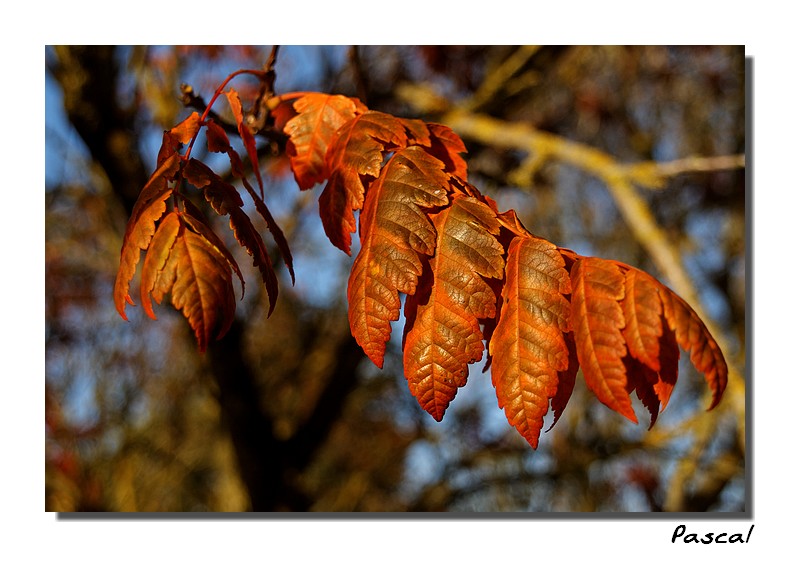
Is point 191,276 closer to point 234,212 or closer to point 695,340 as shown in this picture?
point 234,212

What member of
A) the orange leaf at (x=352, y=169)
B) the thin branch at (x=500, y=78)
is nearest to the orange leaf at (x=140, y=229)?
the orange leaf at (x=352, y=169)

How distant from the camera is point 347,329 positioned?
250cm

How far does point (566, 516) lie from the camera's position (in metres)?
1.60

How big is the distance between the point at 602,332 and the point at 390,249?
18 centimetres

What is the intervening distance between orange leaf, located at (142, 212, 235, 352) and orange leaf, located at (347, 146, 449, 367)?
0.11m

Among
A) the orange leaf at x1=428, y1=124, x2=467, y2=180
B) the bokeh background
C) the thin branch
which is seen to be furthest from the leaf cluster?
the thin branch

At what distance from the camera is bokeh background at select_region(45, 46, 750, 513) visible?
2.10 m

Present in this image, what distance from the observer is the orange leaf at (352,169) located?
28.0 inches

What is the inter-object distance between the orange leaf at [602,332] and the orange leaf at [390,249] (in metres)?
0.13

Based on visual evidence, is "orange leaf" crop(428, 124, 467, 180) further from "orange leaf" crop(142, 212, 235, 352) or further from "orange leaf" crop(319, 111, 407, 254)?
"orange leaf" crop(142, 212, 235, 352)

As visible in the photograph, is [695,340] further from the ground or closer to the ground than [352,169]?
closer to the ground

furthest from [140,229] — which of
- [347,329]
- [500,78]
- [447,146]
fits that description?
[347,329]
